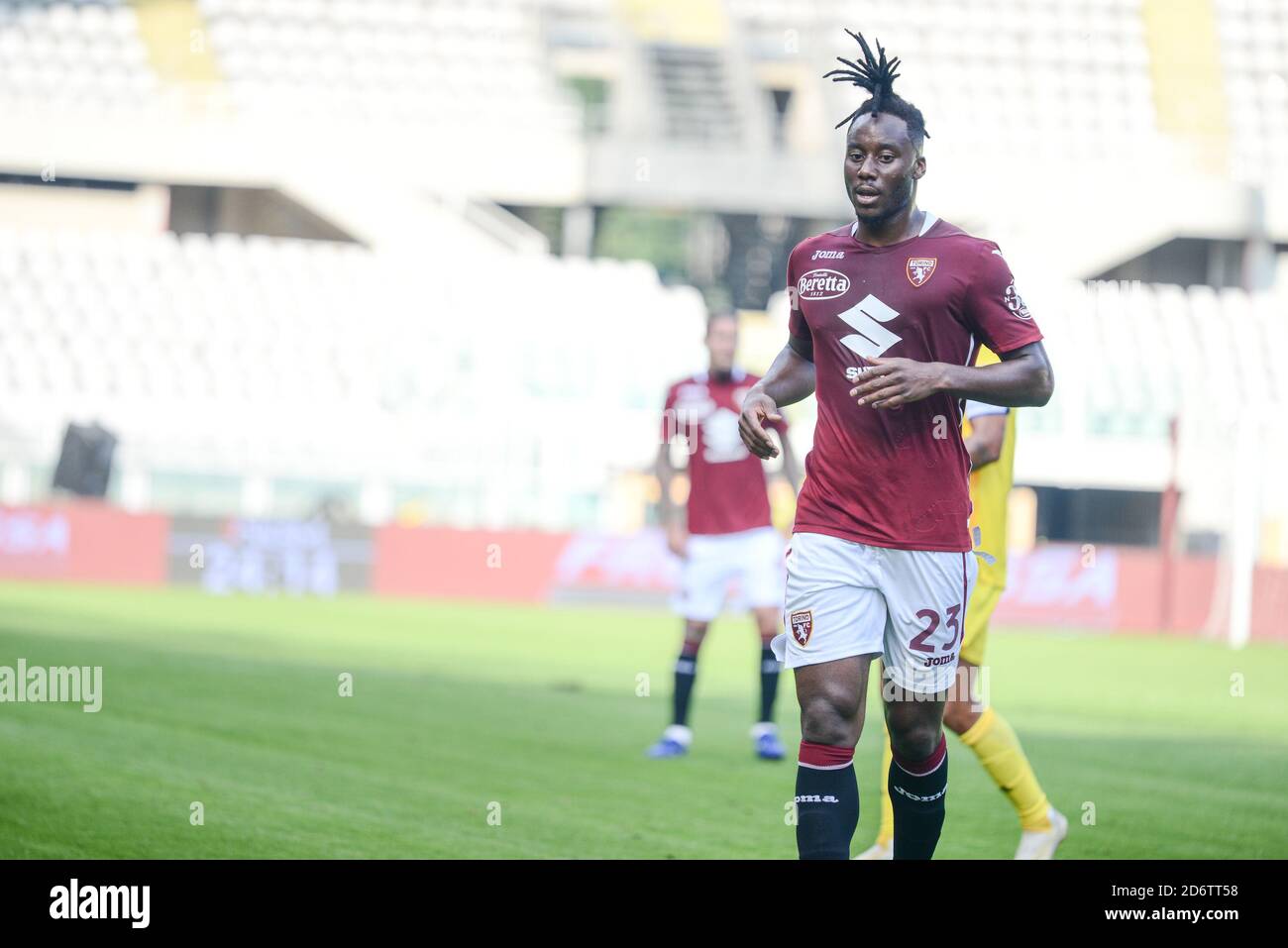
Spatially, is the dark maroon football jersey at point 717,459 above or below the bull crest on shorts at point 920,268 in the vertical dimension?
below

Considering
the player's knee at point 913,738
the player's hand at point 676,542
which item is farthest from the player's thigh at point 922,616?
the player's hand at point 676,542

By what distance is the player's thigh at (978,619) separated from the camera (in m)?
6.13

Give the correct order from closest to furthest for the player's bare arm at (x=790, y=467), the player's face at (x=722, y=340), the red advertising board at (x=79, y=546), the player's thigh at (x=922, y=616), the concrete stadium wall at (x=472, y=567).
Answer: the player's thigh at (x=922, y=616) → the player's bare arm at (x=790, y=467) → the player's face at (x=722, y=340) → the concrete stadium wall at (x=472, y=567) → the red advertising board at (x=79, y=546)

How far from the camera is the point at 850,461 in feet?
15.8

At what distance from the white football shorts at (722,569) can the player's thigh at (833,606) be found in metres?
4.46

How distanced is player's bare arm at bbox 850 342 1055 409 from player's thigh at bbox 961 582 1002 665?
5.12 ft

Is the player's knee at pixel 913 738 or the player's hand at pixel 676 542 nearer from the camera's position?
the player's knee at pixel 913 738

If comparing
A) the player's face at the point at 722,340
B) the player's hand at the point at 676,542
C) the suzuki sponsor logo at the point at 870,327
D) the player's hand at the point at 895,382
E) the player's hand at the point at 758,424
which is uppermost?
the player's face at the point at 722,340

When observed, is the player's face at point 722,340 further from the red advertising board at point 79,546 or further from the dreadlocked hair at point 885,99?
the red advertising board at point 79,546

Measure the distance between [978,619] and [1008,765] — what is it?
1.78 feet

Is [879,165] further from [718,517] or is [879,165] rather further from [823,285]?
[718,517]

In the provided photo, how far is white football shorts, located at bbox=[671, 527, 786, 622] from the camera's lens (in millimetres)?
9258

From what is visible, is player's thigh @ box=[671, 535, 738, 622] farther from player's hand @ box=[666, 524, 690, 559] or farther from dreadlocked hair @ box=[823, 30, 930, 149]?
dreadlocked hair @ box=[823, 30, 930, 149]
